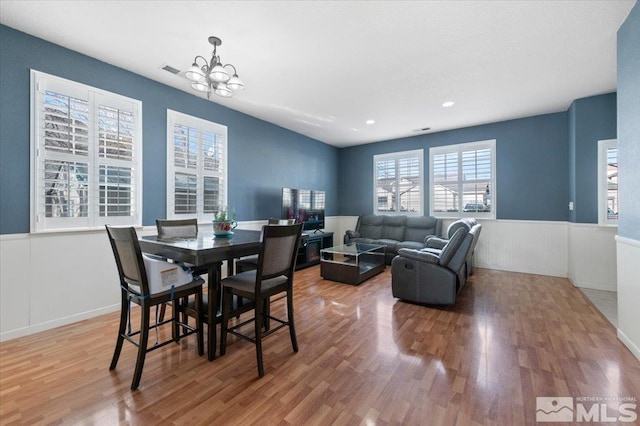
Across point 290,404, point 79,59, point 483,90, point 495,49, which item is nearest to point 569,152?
point 483,90

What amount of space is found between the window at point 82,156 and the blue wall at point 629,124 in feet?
15.6

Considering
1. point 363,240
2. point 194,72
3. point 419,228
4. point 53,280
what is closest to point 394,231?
point 419,228

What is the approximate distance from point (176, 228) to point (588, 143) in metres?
5.56

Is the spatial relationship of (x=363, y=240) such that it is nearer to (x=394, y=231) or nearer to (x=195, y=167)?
(x=394, y=231)

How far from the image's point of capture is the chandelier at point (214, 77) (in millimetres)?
2182

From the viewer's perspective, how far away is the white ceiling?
2.16 meters

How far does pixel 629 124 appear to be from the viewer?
2201 mm

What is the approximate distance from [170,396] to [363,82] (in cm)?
364

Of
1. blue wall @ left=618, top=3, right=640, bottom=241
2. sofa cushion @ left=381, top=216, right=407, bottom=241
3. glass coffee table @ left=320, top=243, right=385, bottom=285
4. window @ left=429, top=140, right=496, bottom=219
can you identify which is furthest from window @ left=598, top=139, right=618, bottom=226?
glass coffee table @ left=320, top=243, right=385, bottom=285

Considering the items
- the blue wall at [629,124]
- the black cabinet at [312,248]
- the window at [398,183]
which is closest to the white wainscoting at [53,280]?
the black cabinet at [312,248]

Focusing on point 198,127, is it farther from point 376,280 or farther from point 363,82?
point 376,280

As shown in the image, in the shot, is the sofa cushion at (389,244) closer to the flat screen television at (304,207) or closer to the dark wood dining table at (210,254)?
the flat screen television at (304,207)

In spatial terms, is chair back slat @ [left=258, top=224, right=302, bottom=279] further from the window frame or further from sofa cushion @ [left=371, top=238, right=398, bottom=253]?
the window frame

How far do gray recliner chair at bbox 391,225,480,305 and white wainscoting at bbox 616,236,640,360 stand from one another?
1182 mm
